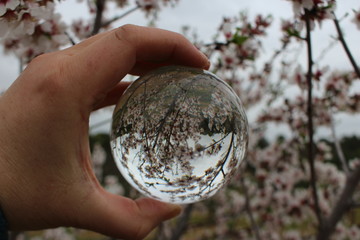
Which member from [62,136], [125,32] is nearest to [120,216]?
[62,136]

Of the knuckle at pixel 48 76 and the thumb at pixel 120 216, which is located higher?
the knuckle at pixel 48 76

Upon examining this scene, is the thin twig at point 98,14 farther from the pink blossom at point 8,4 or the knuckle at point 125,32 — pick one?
the knuckle at point 125,32

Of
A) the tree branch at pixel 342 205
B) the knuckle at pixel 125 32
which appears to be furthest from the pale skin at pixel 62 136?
the tree branch at pixel 342 205

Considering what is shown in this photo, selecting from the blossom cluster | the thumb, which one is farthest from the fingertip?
the blossom cluster

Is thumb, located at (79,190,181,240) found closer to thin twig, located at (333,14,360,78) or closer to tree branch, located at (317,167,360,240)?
thin twig, located at (333,14,360,78)

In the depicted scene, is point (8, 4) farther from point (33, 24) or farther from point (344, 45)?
point (344, 45)

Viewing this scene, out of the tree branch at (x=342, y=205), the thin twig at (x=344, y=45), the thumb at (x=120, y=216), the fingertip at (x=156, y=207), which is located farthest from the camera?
the tree branch at (x=342, y=205)

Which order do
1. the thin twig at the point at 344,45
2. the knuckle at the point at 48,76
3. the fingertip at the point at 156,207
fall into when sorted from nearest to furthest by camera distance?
1. the knuckle at the point at 48,76
2. the fingertip at the point at 156,207
3. the thin twig at the point at 344,45

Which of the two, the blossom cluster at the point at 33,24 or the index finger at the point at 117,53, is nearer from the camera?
the index finger at the point at 117,53
